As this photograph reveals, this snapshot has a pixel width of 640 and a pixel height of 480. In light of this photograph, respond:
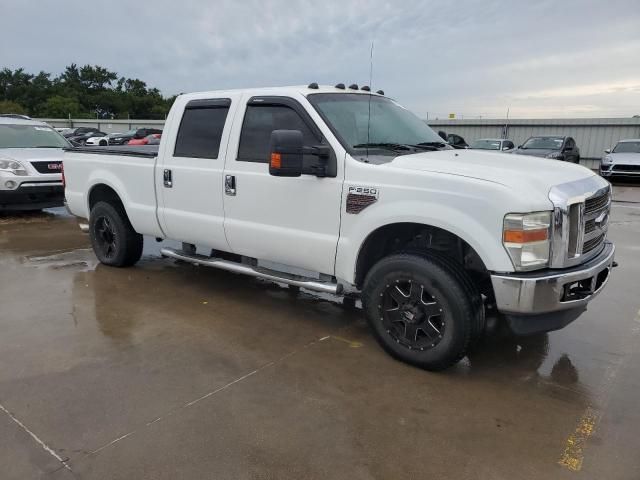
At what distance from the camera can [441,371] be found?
3572mm

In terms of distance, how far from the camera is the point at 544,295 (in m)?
3.09

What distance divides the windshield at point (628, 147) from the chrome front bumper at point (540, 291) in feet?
58.1

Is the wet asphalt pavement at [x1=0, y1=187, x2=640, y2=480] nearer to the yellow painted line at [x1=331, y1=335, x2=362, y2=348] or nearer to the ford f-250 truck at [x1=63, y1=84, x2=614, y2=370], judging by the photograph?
the yellow painted line at [x1=331, y1=335, x2=362, y2=348]

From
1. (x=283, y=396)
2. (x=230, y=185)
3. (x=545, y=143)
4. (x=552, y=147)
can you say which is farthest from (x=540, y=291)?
(x=545, y=143)

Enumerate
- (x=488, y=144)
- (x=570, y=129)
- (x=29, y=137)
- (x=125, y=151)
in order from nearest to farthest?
(x=125, y=151) → (x=29, y=137) → (x=488, y=144) → (x=570, y=129)

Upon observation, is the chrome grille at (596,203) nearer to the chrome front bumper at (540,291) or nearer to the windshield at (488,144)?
the chrome front bumper at (540,291)

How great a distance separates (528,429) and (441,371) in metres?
0.74

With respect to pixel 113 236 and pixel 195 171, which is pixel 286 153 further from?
pixel 113 236

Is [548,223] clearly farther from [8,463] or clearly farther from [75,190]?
[75,190]

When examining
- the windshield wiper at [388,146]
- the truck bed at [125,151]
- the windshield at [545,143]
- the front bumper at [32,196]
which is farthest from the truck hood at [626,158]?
the front bumper at [32,196]

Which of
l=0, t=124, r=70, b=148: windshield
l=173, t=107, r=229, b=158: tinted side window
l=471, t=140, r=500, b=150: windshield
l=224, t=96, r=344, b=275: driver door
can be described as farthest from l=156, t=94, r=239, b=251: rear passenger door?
l=471, t=140, r=500, b=150: windshield

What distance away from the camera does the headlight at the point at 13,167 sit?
28.4 feet

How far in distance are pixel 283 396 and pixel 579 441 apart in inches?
68.3

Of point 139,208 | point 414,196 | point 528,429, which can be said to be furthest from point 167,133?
point 528,429
